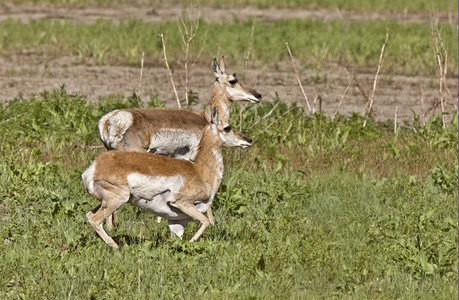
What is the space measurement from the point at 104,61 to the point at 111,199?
12.0 metres

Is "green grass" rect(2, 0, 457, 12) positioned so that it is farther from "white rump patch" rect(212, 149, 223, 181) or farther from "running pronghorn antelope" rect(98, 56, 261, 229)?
"white rump patch" rect(212, 149, 223, 181)

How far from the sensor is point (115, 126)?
9.93m

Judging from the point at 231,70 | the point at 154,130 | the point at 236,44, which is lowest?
the point at 231,70

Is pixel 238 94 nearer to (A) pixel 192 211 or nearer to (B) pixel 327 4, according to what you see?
(A) pixel 192 211

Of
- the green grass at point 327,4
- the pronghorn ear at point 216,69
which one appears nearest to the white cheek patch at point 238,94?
the pronghorn ear at point 216,69

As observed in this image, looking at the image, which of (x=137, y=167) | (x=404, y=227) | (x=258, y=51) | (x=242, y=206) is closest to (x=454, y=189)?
(x=404, y=227)

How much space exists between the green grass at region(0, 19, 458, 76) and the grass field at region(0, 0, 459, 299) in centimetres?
457

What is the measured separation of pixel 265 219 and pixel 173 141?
151cm

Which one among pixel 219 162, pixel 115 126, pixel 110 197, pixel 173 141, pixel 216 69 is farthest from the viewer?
pixel 216 69

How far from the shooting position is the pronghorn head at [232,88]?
11.2m

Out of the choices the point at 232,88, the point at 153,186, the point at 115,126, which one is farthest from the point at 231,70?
the point at 153,186

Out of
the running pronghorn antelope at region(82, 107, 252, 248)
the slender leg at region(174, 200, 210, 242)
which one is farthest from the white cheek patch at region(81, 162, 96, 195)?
the slender leg at region(174, 200, 210, 242)

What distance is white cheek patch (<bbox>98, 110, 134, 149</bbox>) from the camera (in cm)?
991

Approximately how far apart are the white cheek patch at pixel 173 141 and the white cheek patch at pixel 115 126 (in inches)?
14.8
